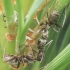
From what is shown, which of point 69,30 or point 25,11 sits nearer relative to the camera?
point 25,11

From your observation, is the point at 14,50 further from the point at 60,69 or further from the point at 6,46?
the point at 60,69

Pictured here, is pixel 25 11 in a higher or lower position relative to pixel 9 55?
higher

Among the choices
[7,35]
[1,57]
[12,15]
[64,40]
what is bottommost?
[64,40]

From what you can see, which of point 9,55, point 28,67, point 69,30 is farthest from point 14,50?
point 69,30

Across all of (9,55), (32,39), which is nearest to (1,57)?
(9,55)

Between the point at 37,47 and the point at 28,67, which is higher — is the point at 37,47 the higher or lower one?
the higher one

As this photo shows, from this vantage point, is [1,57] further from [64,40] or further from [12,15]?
[64,40]

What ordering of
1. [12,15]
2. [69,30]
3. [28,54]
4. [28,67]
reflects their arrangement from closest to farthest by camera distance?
[12,15] < [28,54] < [28,67] < [69,30]

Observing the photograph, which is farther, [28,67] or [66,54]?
[28,67]

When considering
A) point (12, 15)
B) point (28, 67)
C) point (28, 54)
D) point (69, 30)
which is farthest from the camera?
point (69, 30)
